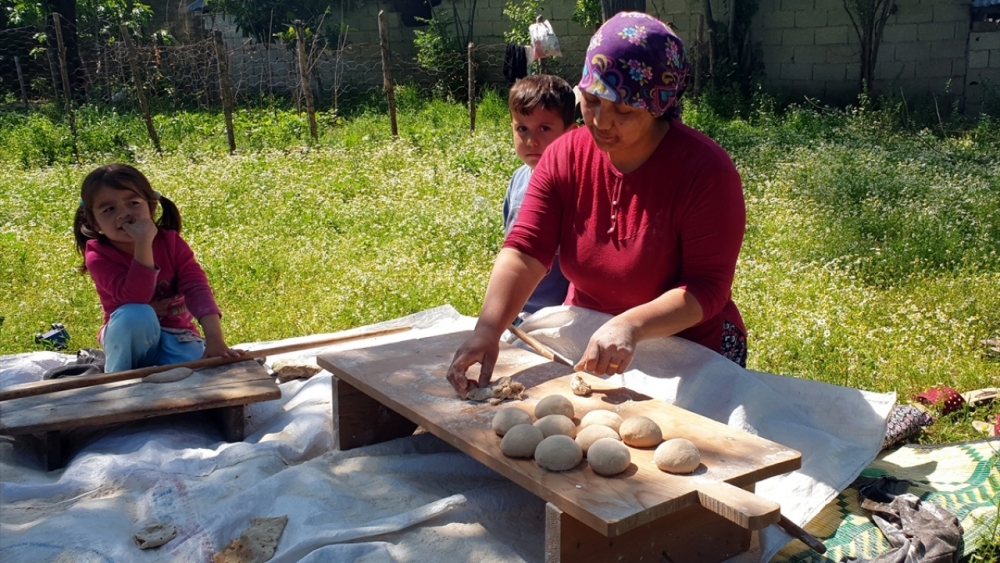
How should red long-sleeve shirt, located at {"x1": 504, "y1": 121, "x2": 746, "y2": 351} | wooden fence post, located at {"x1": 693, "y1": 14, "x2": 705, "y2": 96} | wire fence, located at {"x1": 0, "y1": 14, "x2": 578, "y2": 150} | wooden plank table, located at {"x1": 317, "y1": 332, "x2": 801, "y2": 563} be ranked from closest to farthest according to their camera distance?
wooden plank table, located at {"x1": 317, "y1": 332, "x2": 801, "y2": 563} → red long-sleeve shirt, located at {"x1": 504, "y1": 121, "x2": 746, "y2": 351} → wooden fence post, located at {"x1": 693, "y1": 14, "x2": 705, "y2": 96} → wire fence, located at {"x1": 0, "y1": 14, "x2": 578, "y2": 150}

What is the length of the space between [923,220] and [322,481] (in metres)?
4.69

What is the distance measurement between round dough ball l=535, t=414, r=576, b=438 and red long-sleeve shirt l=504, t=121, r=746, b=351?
630 mm

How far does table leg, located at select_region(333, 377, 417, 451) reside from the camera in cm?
282

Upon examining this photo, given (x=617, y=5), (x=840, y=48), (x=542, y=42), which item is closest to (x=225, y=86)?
(x=542, y=42)

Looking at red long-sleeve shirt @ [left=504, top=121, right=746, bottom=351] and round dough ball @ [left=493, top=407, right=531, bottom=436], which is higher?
red long-sleeve shirt @ [left=504, top=121, right=746, bottom=351]

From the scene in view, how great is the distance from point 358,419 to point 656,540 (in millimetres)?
1148

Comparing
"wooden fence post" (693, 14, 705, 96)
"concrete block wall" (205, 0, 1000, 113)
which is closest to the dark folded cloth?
"concrete block wall" (205, 0, 1000, 113)

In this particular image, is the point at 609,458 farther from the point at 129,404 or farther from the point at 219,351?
the point at 219,351

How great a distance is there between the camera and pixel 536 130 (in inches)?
145

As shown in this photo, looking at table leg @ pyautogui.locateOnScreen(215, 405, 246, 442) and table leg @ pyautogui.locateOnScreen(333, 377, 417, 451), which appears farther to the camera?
table leg @ pyautogui.locateOnScreen(215, 405, 246, 442)

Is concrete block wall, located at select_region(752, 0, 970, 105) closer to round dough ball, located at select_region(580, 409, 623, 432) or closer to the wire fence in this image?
the wire fence

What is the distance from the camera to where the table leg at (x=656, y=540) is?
1.91m

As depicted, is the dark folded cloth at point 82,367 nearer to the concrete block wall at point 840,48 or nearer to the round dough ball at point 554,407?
the round dough ball at point 554,407

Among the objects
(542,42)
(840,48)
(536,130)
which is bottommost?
(536,130)
